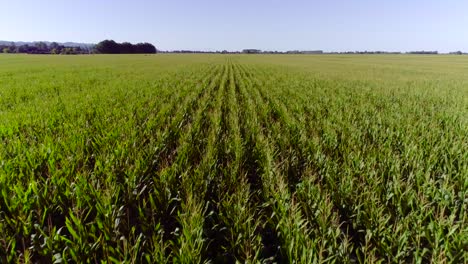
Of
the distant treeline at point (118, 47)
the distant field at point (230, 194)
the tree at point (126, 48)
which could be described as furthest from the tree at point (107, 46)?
the distant field at point (230, 194)

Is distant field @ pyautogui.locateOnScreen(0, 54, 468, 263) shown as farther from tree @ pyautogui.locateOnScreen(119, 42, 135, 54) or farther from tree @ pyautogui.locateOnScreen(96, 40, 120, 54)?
tree @ pyautogui.locateOnScreen(119, 42, 135, 54)

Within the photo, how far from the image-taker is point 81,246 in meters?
2.48

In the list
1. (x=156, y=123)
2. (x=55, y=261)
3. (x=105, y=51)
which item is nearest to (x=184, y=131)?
(x=156, y=123)

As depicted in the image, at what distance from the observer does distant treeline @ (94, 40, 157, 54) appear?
130 meters

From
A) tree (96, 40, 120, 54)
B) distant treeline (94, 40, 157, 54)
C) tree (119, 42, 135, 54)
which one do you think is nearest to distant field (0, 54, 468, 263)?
tree (96, 40, 120, 54)

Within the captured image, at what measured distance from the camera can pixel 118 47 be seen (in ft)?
436

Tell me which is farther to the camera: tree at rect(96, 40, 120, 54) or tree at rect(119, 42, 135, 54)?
tree at rect(119, 42, 135, 54)

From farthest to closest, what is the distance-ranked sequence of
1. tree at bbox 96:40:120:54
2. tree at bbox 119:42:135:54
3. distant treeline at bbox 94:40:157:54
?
tree at bbox 119:42:135:54
distant treeline at bbox 94:40:157:54
tree at bbox 96:40:120:54

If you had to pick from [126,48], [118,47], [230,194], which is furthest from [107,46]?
[230,194]

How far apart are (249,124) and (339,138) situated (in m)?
2.36

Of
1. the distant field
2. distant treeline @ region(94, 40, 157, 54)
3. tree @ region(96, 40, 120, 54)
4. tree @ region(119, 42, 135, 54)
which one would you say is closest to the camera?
the distant field

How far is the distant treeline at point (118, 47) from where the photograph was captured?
130m

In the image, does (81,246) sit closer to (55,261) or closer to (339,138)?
(55,261)

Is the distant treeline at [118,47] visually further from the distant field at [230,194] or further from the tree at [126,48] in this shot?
Result: the distant field at [230,194]
